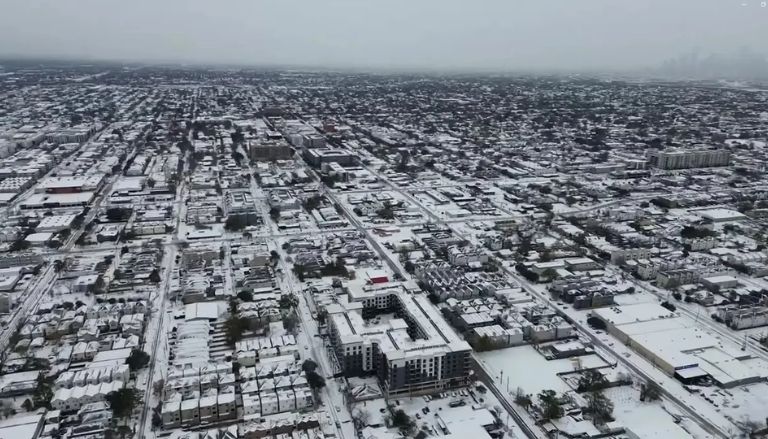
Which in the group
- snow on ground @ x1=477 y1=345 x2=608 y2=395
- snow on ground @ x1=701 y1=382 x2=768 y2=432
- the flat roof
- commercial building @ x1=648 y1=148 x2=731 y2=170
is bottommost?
snow on ground @ x1=477 y1=345 x2=608 y2=395

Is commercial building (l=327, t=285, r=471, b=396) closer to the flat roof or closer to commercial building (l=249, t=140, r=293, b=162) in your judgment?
the flat roof

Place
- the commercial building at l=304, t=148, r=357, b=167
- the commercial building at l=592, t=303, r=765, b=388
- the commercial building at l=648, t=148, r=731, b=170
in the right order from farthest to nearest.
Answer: the commercial building at l=648, t=148, r=731, b=170 < the commercial building at l=304, t=148, r=357, b=167 < the commercial building at l=592, t=303, r=765, b=388

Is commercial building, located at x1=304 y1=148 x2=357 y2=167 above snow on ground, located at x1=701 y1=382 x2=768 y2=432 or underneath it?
above

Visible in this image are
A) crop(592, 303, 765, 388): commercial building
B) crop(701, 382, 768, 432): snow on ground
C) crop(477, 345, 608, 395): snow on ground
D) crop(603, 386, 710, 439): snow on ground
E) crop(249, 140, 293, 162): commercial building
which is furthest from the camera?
crop(249, 140, 293, 162): commercial building

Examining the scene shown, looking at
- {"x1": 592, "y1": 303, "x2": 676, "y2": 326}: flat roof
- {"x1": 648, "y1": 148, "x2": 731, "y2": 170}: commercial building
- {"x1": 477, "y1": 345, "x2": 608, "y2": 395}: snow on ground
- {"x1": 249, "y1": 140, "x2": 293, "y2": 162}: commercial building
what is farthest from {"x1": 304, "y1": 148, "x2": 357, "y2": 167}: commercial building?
{"x1": 477, "y1": 345, "x2": 608, "y2": 395}: snow on ground

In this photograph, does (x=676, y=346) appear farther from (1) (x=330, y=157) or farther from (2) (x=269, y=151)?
(2) (x=269, y=151)

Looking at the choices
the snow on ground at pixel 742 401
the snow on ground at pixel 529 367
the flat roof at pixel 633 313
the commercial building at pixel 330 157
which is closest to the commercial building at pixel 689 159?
the commercial building at pixel 330 157

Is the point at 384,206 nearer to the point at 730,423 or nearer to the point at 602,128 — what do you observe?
the point at 730,423

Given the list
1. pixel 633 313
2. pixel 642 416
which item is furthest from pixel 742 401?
pixel 633 313
